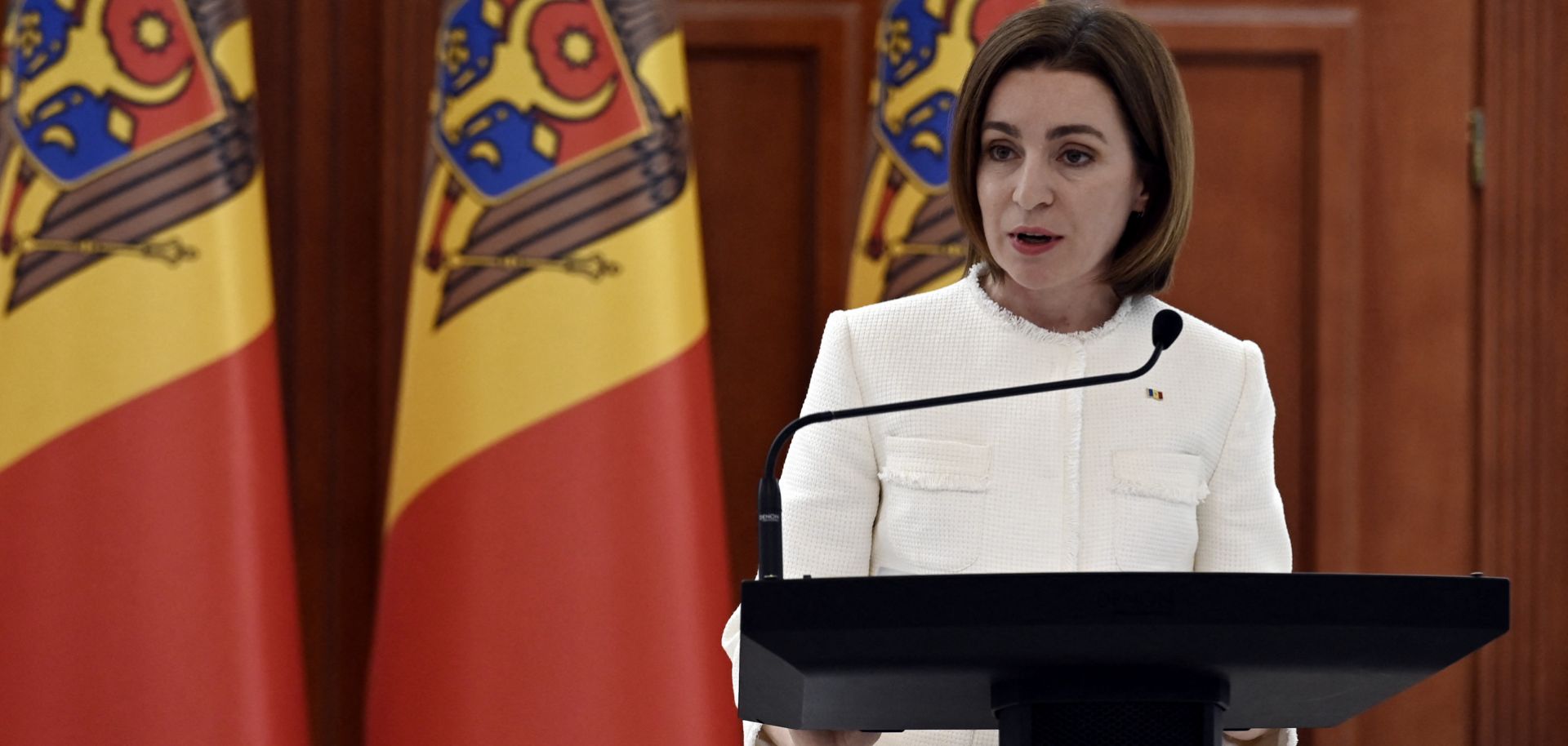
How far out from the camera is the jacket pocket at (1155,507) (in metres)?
1.29

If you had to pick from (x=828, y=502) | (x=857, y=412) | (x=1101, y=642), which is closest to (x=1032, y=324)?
(x=828, y=502)

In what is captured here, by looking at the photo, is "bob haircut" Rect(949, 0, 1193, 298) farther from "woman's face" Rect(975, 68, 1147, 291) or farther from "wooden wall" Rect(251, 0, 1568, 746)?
"wooden wall" Rect(251, 0, 1568, 746)

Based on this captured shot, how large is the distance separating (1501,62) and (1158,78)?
1.80m

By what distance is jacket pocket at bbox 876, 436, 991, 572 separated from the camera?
50.1 inches

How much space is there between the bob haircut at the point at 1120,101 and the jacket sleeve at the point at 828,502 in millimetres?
218

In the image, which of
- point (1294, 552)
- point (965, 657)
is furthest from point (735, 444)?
point (965, 657)

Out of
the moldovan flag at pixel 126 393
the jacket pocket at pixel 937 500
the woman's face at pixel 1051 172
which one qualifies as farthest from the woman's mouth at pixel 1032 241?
the moldovan flag at pixel 126 393

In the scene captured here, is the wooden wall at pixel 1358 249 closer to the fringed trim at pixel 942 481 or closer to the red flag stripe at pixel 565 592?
the red flag stripe at pixel 565 592

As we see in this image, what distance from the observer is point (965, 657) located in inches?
36.2

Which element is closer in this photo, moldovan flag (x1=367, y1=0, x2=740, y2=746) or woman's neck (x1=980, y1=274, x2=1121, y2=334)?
woman's neck (x1=980, y1=274, x2=1121, y2=334)

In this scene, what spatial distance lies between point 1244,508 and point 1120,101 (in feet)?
1.17

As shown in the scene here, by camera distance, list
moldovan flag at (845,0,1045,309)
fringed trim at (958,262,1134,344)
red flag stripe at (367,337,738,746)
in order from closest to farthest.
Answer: fringed trim at (958,262,1134,344) < red flag stripe at (367,337,738,746) < moldovan flag at (845,0,1045,309)

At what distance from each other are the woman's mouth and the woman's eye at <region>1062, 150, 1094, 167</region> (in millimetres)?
61

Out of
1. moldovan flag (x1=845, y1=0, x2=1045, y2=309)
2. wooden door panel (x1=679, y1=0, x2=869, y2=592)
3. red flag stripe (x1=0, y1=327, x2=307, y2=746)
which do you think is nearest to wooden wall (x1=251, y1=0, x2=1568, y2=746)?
wooden door panel (x1=679, y1=0, x2=869, y2=592)
